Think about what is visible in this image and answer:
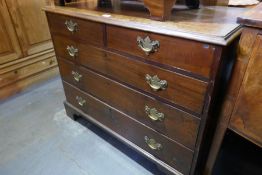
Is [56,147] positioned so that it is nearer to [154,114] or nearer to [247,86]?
[154,114]

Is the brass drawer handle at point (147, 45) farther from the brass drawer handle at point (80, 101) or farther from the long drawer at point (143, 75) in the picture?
the brass drawer handle at point (80, 101)

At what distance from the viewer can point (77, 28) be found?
102cm

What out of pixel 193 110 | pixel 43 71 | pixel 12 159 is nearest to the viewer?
pixel 193 110

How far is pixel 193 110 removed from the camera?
76 cm

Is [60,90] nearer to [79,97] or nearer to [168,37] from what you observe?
[79,97]

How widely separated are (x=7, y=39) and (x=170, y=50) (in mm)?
1590

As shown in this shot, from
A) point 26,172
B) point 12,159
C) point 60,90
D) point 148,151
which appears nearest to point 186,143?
point 148,151

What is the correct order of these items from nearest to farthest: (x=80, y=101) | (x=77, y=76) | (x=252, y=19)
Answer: (x=252, y=19)
(x=77, y=76)
(x=80, y=101)

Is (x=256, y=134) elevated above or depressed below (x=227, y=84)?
below

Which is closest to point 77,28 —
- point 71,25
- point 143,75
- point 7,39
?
point 71,25

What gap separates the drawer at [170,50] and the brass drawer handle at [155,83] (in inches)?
3.0

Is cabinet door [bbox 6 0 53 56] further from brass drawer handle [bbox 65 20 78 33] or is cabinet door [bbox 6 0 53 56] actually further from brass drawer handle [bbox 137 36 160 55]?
brass drawer handle [bbox 137 36 160 55]

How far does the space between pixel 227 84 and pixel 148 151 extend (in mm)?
583

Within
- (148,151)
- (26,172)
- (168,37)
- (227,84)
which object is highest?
(168,37)
